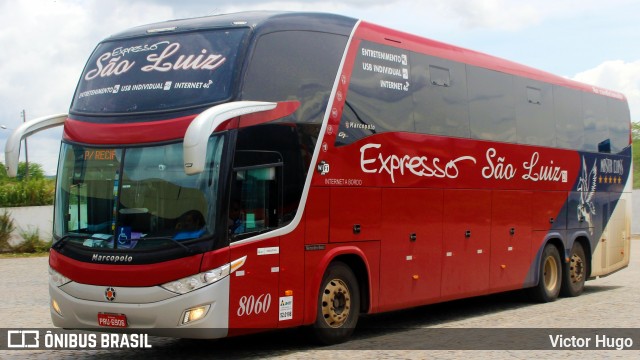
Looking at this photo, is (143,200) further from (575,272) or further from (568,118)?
(575,272)

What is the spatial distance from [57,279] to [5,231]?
66.9 ft

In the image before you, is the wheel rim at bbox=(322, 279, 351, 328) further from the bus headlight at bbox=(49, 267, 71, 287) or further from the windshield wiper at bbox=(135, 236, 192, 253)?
the bus headlight at bbox=(49, 267, 71, 287)

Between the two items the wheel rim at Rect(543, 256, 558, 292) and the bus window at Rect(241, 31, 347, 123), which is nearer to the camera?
the bus window at Rect(241, 31, 347, 123)

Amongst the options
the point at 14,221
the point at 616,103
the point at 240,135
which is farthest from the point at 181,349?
the point at 14,221

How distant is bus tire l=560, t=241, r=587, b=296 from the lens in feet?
59.4

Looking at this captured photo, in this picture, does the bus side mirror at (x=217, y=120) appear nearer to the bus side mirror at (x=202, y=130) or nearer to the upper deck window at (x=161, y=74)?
the bus side mirror at (x=202, y=130)

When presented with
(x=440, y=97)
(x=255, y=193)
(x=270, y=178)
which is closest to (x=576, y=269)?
(x=440, y=97)

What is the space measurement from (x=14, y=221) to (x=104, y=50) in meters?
20.1

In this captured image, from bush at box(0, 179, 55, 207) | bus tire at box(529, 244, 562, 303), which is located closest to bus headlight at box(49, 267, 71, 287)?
bus tire at box(529, 244, 562, 303)

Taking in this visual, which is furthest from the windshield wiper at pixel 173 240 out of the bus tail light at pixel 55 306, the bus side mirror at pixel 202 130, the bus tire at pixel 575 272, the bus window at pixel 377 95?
the bus tire at pixel 575 272

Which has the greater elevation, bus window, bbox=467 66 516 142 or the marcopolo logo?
bus window, bbox=467 66 516 142

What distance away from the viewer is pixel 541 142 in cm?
1705

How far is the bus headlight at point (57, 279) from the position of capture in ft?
34.2

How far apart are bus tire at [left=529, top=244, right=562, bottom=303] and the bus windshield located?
8913 millimetres
